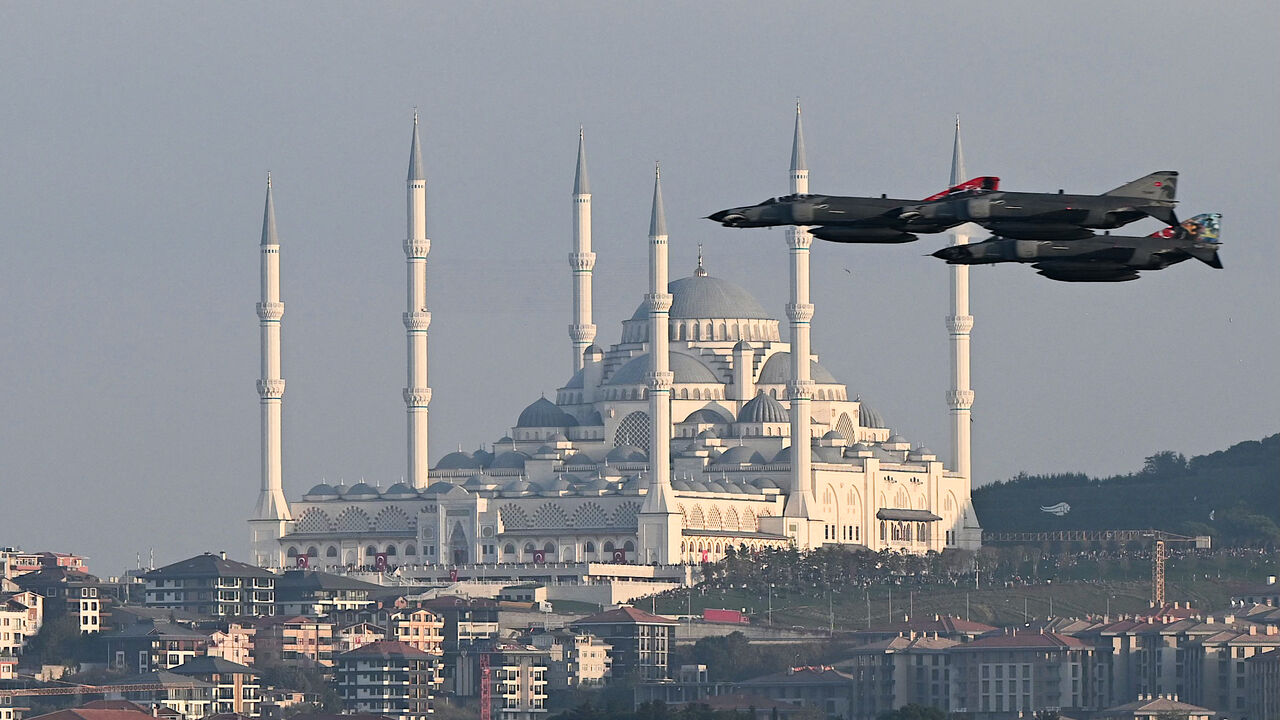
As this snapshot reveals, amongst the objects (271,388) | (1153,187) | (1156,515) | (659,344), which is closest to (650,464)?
(659,344)

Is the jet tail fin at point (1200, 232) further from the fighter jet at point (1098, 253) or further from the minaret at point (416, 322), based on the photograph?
the minaret at point (416, 322)

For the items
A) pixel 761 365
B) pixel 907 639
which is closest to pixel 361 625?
pixel 907 639

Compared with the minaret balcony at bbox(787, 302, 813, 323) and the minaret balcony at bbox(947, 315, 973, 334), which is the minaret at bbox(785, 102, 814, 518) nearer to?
the minaret balcony at bbox(787, 302, 813, 323)

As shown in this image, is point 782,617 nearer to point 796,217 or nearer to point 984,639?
point 984,639

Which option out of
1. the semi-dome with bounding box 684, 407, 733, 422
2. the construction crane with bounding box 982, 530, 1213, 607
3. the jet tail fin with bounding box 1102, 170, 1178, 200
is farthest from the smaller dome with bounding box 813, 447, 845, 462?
the jet tail fin with bounding box 1102, 170, 1178, 200

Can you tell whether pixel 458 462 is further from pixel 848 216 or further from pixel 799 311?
pixel 848 216
